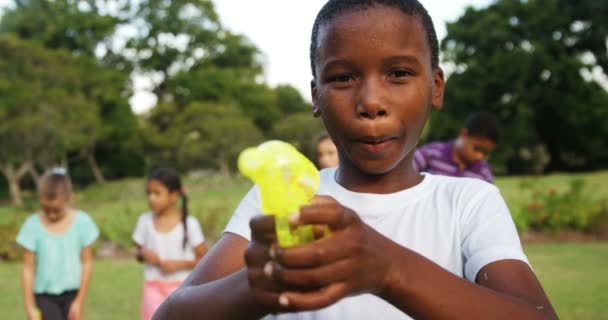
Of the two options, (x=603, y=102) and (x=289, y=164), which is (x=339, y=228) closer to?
(x=289, y=164)

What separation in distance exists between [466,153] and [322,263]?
567 centimetres

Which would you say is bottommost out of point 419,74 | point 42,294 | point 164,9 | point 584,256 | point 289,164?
point 584,256

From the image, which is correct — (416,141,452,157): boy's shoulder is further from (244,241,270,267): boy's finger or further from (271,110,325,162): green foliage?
(271,110,325,162): green foliage

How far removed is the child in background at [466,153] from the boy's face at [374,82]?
15.4 feet

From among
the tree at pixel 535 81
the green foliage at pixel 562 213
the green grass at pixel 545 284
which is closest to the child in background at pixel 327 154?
the green grass at pixel 545 284

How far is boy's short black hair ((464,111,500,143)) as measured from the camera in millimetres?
6387

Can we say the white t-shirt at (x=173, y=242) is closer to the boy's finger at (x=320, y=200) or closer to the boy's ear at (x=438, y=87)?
the boy's ear at (x=438, y=87)

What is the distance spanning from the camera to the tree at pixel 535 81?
35.5 m

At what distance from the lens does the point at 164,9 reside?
47594 millimetres

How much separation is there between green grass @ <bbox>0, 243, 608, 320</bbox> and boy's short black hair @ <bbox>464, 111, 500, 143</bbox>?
237 cm

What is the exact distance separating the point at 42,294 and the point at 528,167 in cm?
3595

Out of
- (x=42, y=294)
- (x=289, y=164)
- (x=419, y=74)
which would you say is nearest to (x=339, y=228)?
(x=289, y=164)

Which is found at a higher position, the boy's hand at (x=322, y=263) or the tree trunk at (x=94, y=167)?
the boy's hand at (x=322, y=263)

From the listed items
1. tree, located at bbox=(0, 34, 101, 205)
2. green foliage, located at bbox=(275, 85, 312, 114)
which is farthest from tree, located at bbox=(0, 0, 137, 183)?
green foliage, located at bbox=(275, 85, 312, 114)
